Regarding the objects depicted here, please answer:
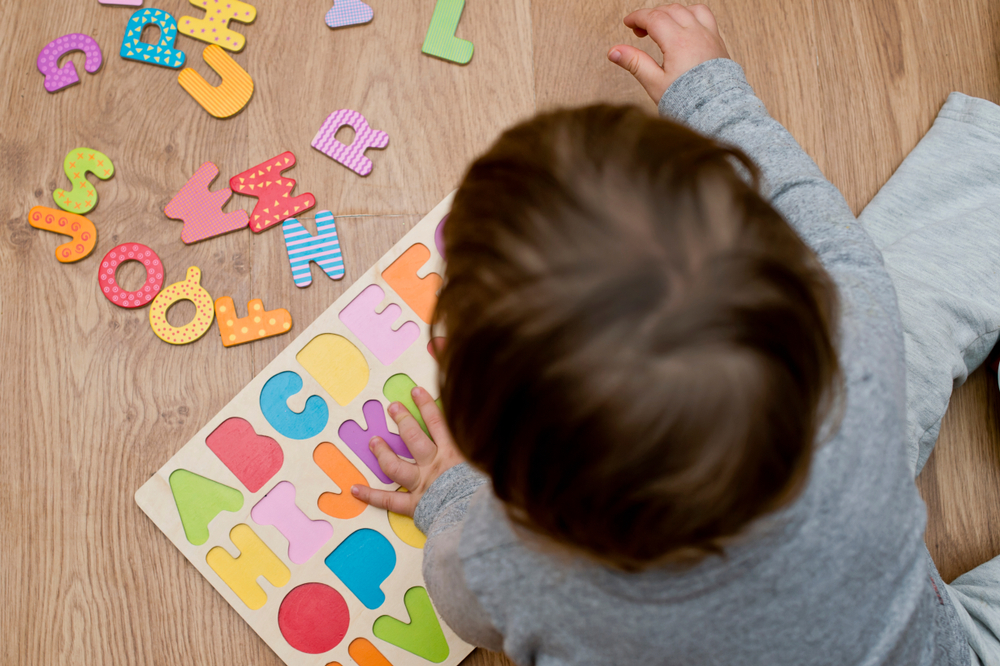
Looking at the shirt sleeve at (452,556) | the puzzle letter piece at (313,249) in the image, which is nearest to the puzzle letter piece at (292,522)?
the shirt sleeve at (452,556)

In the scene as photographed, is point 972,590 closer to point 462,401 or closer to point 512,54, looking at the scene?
point 462,401

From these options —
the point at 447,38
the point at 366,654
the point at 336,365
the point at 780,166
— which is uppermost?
the point at 447,38

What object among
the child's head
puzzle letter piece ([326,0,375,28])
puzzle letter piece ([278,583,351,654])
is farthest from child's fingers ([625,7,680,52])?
puzzle letter piece ([278,583,351,654])

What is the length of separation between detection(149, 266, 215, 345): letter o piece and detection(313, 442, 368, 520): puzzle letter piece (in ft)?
0.56

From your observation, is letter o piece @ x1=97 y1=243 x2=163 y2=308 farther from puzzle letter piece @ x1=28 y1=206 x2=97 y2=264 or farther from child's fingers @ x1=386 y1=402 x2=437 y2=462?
child's fingers @ x1=386 y1=402 x2=437 y2=462

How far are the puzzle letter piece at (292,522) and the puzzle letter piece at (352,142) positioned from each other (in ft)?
1.06

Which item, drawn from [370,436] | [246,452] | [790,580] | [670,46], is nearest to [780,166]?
[670,46]

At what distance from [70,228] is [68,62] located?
0.59 ft

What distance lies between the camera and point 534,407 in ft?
0.88

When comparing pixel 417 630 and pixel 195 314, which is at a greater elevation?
pixel 195 314

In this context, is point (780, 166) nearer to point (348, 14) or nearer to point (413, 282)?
point (413, 282)

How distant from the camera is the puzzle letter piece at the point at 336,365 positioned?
2.14 feet

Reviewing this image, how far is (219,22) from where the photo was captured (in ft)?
2.29

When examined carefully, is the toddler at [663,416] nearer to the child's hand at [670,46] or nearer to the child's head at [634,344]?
the child's head at [634,344]
